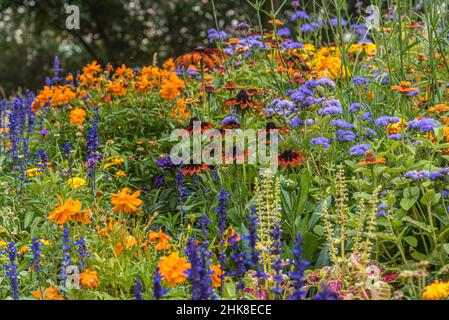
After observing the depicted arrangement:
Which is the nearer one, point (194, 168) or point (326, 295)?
point (326, 295)

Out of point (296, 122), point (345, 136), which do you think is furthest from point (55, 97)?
point (345, 136)

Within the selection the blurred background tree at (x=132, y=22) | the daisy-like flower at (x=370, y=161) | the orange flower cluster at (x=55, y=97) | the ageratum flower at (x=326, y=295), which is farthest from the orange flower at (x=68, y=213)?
the blurred background tree at (x=132, y=22)

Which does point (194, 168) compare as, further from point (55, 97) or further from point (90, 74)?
point (90, 74)

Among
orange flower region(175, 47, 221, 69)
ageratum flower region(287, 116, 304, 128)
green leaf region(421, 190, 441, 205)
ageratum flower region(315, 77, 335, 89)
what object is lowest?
green leaf region(421, 190, 441, 205)

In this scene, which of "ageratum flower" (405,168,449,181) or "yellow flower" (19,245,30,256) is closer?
"ageratum flower" (405,168,449,181)

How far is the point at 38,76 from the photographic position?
46.0ft

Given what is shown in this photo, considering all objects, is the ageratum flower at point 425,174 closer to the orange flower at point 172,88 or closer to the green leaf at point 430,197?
the green leaf at point 430,197

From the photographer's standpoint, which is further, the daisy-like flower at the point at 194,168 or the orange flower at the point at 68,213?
the daisy-like flower at the point at 194,168

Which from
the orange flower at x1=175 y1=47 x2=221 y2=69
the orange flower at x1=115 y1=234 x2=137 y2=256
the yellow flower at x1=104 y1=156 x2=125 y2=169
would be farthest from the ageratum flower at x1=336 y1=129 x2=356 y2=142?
the yellow flower at x1=104 y1=156 x2=125 y2=169

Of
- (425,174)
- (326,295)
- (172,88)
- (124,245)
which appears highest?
(172,88)

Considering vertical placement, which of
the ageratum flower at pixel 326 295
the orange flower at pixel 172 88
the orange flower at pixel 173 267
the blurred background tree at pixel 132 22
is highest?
the blurred background tree at pixel 132 22

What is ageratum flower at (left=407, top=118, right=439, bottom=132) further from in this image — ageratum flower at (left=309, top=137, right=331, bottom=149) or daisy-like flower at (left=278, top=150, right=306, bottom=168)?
daisy-like flower at (left=278, top=150, right=306, bottom=168)

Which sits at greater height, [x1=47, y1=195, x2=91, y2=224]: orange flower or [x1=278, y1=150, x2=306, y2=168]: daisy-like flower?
[x1=278, y1=150, x2=306, y2=168]: daisy-like flower

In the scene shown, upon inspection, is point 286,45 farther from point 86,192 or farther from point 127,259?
point 127,259
